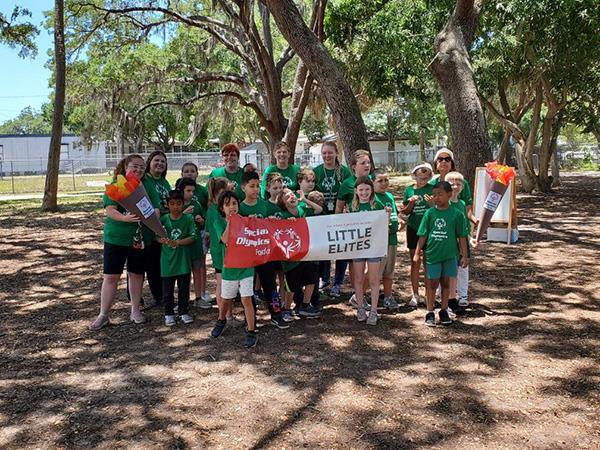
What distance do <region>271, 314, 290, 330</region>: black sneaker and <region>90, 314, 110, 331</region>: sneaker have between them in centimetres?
158

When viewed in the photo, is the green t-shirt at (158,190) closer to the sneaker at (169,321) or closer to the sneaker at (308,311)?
the sneaker at (169,321)

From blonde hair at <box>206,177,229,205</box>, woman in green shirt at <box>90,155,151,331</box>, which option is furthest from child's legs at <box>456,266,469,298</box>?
woman in green shirt at <box>90,155,151,331</box>

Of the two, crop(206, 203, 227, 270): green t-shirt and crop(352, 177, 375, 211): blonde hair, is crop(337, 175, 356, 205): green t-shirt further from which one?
crop(206, 203, 227, 270): green t-shirt

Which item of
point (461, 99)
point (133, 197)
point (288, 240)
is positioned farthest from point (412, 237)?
point (461, 99)

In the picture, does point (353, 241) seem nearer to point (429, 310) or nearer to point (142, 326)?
point (429, 310)

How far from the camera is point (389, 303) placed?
5914mm

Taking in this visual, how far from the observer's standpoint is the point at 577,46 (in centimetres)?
1318

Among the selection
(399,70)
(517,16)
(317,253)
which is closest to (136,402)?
(317,253)

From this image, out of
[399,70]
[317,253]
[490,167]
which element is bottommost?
[317,253]

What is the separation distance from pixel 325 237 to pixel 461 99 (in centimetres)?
464

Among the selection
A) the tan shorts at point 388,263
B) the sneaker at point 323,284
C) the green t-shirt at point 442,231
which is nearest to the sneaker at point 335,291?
the sneaker at point 323,284

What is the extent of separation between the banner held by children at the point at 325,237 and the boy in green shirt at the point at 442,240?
1.34ft

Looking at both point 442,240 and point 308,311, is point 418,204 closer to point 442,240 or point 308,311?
point 442,240

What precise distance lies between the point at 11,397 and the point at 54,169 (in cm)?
1365
